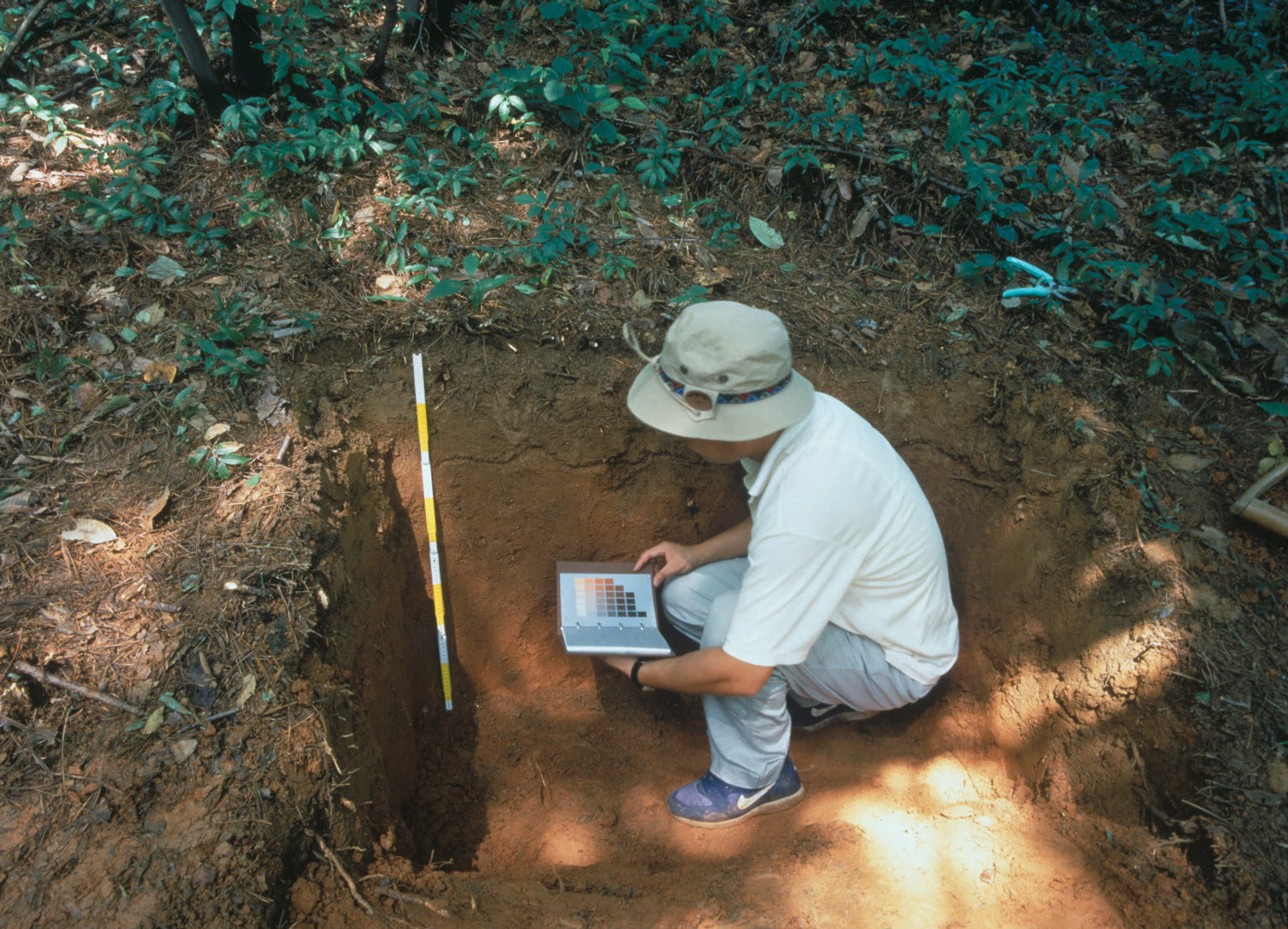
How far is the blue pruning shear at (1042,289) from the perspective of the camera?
359cm

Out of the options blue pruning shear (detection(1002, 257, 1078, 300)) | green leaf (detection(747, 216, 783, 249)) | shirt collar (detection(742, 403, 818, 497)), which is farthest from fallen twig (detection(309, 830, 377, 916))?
blue pruning shear (detection(1002, 257, 1078, 300))

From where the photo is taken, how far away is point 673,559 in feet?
10.3

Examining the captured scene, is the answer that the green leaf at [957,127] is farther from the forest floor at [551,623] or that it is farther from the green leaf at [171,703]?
the green leaf at [171,703]

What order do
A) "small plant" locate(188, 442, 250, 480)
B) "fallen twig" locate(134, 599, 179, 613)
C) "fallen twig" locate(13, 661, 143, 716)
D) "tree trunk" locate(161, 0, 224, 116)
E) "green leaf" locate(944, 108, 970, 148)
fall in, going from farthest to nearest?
"green leaf" locate(944, 108, 970, 148) < "tree trunk" locate(161, 0, 224, 116) < "small plant" locate(188, 442, 250, 480) < "fallen twig" locate(134, 599, 179, 613) < "fallen twig" locate(13, 661, 143, 716)

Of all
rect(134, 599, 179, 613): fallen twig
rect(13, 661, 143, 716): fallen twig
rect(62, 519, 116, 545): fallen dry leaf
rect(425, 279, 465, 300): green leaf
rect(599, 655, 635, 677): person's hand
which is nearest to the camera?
rect(13, 661, 143, 716): fallen twig

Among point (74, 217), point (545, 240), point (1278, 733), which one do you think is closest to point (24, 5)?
point (74, 217)

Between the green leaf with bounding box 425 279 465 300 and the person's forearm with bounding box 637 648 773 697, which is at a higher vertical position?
the green leaf with bounding box 425 279 465 300

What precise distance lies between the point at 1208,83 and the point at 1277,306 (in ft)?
7.05

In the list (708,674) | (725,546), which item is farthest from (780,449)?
(725,546)

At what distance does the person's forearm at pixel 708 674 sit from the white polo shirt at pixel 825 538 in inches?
2.5

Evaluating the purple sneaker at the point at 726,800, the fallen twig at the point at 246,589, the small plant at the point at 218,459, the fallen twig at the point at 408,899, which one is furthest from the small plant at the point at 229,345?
the purple sneaker at the point at 726,800

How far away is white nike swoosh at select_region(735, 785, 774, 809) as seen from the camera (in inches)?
111

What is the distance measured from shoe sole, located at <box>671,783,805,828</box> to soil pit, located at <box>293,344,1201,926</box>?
0.03 m

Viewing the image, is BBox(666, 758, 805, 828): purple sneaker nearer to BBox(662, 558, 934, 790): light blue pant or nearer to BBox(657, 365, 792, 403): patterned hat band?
BBox(662, 558, 934, 790): light blue pant
